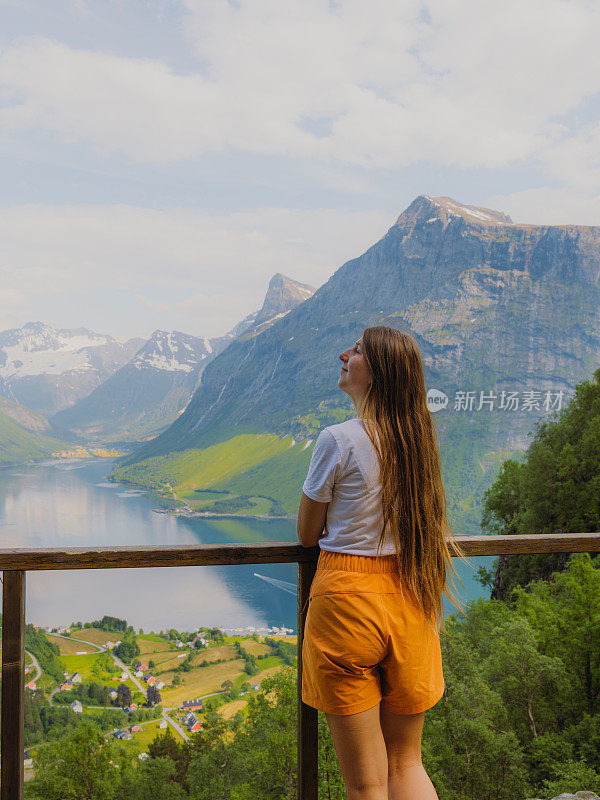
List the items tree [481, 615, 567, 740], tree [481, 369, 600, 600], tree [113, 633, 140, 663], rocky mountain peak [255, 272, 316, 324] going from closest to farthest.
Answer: tree [113, 633, 140, 663] → tree [481, 615, 567, 740] → tree [481, 369, 600, 600] → rocky mountain peak [255, 272, 316, 324]

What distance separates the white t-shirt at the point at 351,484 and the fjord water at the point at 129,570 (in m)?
0.29

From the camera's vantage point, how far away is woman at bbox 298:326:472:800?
3.75 feet

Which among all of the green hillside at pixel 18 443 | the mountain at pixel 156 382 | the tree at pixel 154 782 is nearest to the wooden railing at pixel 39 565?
the tree at pixel 154 782

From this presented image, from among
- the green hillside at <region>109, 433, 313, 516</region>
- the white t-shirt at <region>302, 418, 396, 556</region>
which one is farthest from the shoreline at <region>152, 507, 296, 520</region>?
the white t-shirt at <region>302, 418, 396, 556</region>

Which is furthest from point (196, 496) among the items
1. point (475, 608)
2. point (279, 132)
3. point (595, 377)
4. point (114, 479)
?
point (475, 608)

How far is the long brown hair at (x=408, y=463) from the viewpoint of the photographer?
3.91ft

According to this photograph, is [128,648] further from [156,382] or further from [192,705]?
[156,382]

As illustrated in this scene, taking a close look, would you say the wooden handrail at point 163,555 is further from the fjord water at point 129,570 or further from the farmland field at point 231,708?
the farmland field at point 231,708

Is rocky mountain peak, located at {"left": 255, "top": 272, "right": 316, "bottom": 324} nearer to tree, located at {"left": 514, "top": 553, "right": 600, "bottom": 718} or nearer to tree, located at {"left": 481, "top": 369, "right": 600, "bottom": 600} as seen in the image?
tree, located at {"left": 481, "top": 369, "right": 600, "bottom": 600}

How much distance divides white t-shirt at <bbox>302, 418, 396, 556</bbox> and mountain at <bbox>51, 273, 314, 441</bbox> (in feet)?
230

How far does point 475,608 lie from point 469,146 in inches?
3230

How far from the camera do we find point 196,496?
54656mm

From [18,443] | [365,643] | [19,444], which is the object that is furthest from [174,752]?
[18,443]

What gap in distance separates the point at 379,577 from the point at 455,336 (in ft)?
204
